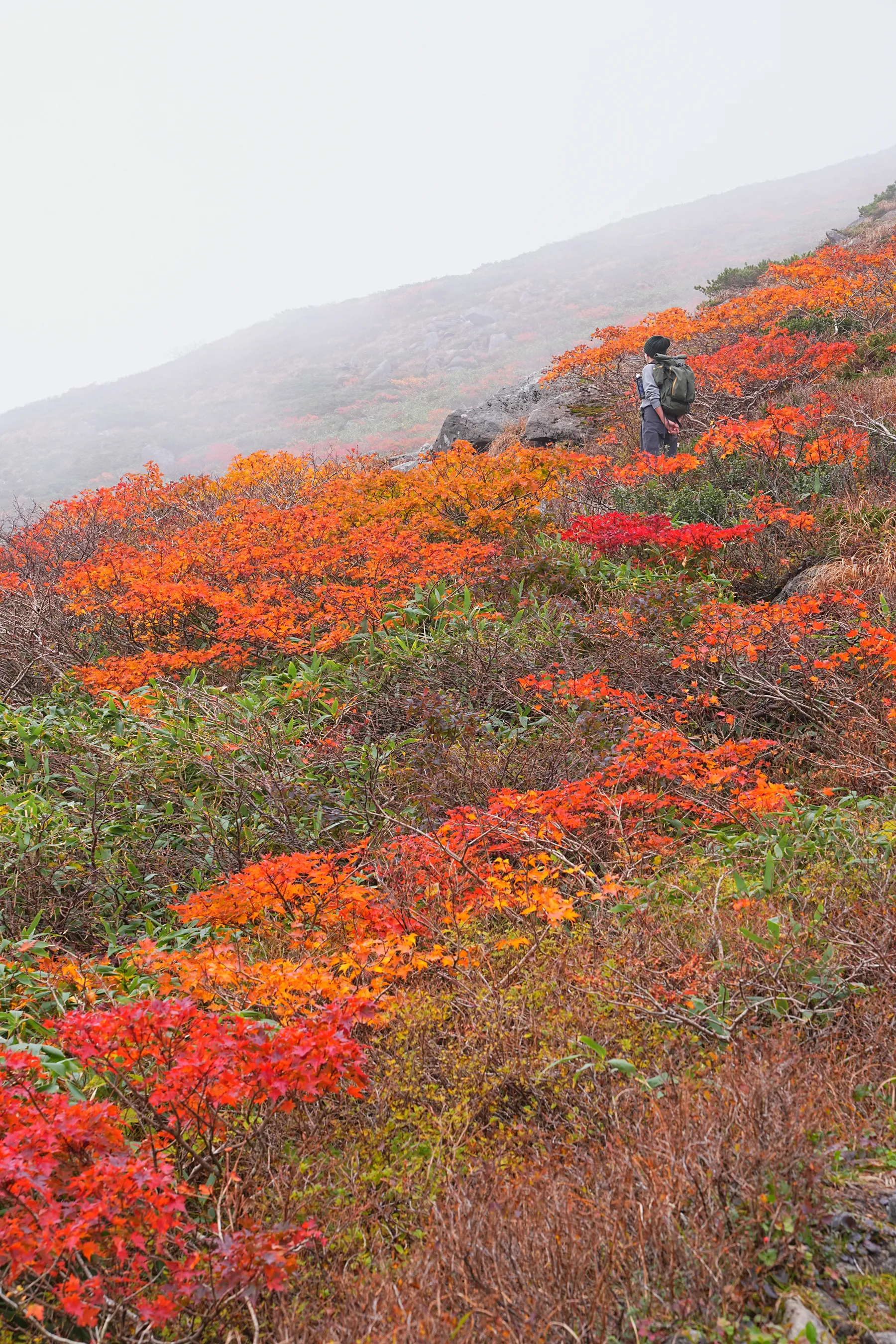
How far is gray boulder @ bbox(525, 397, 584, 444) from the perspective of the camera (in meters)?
13.3

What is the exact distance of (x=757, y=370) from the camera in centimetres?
1082

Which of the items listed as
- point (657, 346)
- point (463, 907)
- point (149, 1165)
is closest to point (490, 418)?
point (657, 346)

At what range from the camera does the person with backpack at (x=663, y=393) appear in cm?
930

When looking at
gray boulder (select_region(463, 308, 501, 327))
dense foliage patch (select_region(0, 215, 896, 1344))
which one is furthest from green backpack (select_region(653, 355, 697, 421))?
gray boulder (select_region(463, 308, 501, 327))

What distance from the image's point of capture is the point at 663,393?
941 centimetres

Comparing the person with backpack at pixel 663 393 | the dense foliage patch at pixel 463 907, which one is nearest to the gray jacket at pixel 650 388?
the person with backpack at pixel 663 393

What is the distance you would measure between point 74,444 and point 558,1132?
39.2 meters

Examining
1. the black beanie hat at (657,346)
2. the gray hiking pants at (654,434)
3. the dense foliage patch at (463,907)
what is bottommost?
the dense foliage patch at (463,907)

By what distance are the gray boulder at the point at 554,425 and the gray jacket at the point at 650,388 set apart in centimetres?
371

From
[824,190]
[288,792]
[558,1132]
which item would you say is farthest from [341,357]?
[558,1132]

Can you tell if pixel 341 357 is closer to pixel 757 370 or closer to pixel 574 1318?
pixel 757 370

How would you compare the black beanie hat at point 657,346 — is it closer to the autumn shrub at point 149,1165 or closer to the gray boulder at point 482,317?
the autumn shrub at point 149,1165

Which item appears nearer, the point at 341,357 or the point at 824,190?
the point at 341,357

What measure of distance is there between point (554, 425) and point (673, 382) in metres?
4.48
